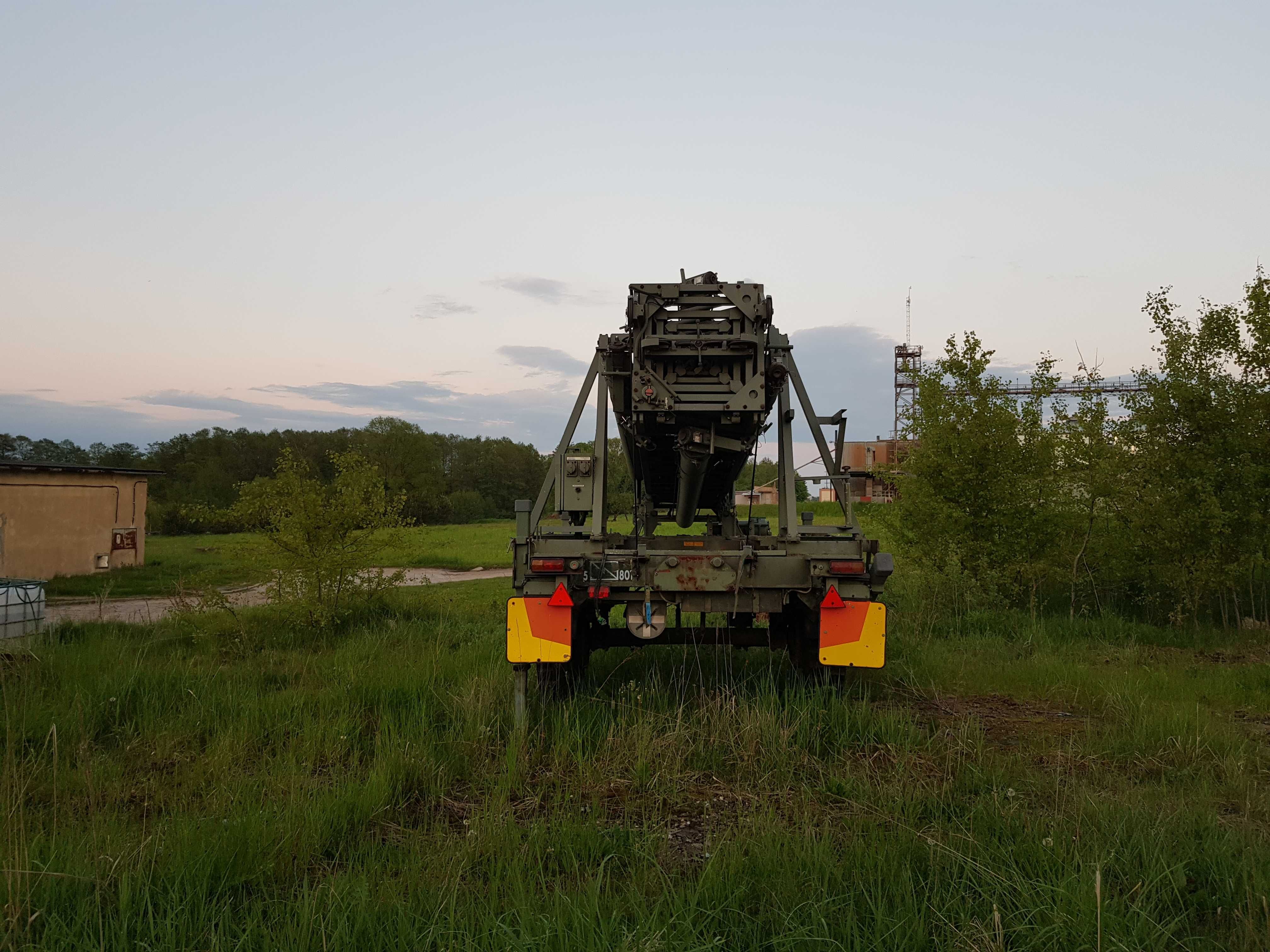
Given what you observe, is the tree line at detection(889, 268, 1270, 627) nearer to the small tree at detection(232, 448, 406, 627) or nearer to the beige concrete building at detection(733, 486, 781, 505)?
the beige concrete building at detection(733, 486, 781, 505)

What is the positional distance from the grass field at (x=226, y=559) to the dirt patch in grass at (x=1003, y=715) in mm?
3256

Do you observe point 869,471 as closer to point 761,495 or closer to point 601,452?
point 761,495

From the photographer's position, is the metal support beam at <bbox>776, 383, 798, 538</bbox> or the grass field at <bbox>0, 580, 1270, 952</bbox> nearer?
the grass field at <bbox>0, 580, 1270, 952</bbox>

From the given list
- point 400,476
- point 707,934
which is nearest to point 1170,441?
point 707,934

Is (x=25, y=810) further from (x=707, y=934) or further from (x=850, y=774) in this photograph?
(x=850, y=774)

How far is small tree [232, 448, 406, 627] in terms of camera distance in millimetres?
10016

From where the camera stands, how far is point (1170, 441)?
11125mm

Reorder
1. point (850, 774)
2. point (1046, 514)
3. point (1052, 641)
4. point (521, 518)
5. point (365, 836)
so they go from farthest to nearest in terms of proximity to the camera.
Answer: point (1046, 514) → point (1052, 641) → point (521, 518) → point (850, 774) → point (365, 836)

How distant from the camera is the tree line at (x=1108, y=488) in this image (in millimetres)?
10625

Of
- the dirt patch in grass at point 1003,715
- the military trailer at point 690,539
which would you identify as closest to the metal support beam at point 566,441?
the military trailer at point 690,539

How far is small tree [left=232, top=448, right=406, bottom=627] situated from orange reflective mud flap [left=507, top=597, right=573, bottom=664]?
5095mm

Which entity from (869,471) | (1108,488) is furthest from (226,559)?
(1108,488)

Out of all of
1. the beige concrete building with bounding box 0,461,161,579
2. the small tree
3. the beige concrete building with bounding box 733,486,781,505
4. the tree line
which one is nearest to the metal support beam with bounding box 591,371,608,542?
the beige concrete building with bounding box 733,486,781,505

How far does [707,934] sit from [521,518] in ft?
12.1
